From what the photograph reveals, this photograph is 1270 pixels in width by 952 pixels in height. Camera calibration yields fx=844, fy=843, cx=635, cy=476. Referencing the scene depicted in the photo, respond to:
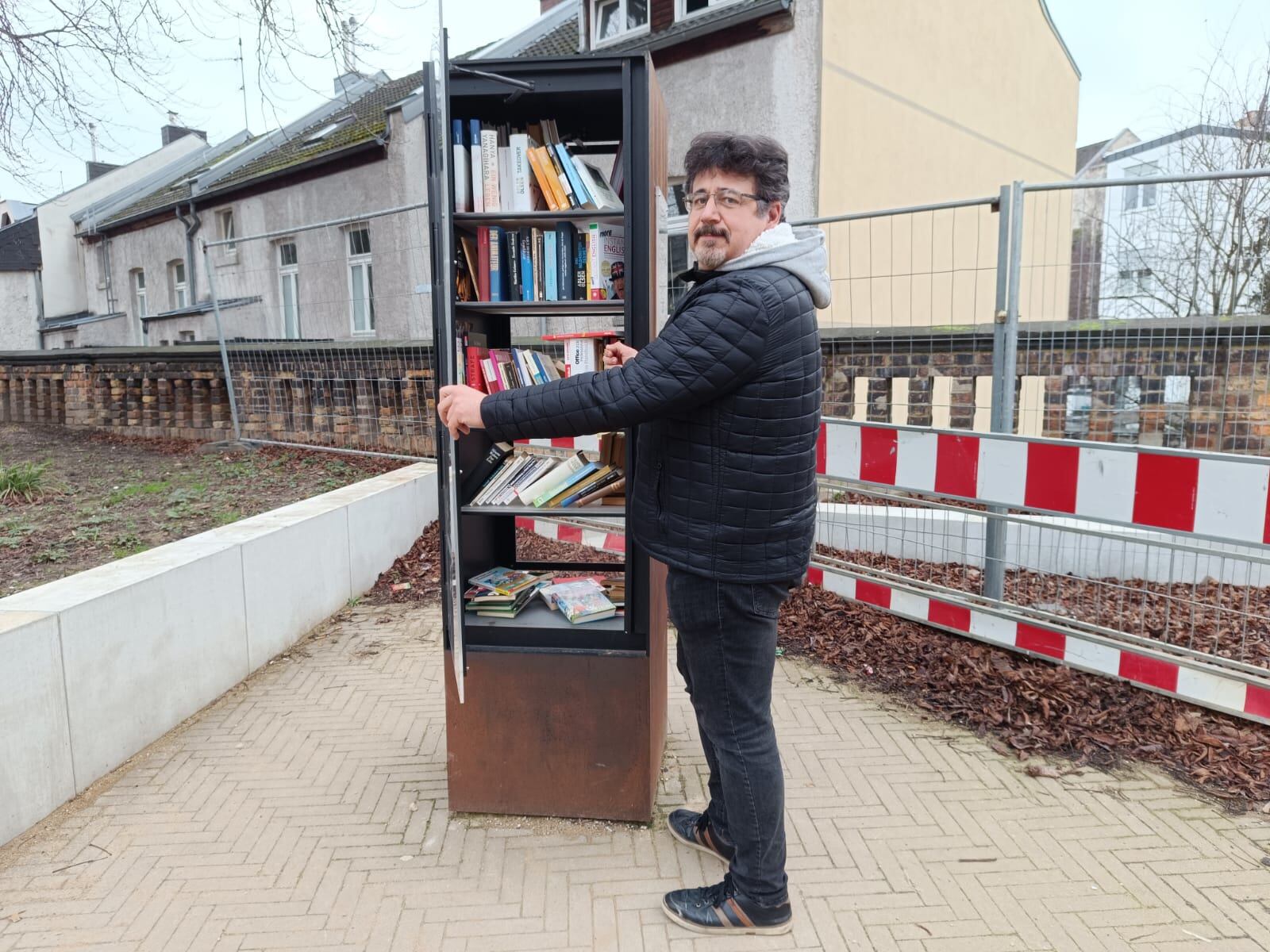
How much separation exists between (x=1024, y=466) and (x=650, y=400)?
7.21 ft

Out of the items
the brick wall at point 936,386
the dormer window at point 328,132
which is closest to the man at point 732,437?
the brick wall at point 936,386

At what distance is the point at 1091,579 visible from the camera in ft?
14.1

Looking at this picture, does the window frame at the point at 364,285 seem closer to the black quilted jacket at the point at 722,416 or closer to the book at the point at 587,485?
the book at the point at 587,485

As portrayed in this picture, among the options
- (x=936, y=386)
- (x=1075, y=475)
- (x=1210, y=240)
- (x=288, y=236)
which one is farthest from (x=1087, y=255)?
(x=288, y=236)

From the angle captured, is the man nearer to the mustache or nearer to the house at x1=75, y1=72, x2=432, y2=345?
the mustache

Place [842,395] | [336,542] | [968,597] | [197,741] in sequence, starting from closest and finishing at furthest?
[197,741] < [968,597] < [336,542] < [842,395]

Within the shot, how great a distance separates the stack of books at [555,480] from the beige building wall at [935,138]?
5.34m

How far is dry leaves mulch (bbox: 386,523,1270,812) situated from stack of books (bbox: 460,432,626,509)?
6.33 ft

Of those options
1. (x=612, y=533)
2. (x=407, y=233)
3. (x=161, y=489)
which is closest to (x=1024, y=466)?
(x=612, y=533)

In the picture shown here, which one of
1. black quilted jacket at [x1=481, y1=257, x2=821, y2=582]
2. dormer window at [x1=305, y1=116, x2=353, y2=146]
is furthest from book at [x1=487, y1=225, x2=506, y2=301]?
dormer window at [x1=305, y1=116, x2=353, y2=146]

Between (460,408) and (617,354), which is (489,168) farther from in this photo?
(460,408)

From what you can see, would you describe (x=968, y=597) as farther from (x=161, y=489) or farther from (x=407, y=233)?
(x=407, y=233)

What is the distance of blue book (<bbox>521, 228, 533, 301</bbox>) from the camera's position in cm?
282

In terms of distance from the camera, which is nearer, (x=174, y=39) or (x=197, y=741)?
(x=197, y=741)
